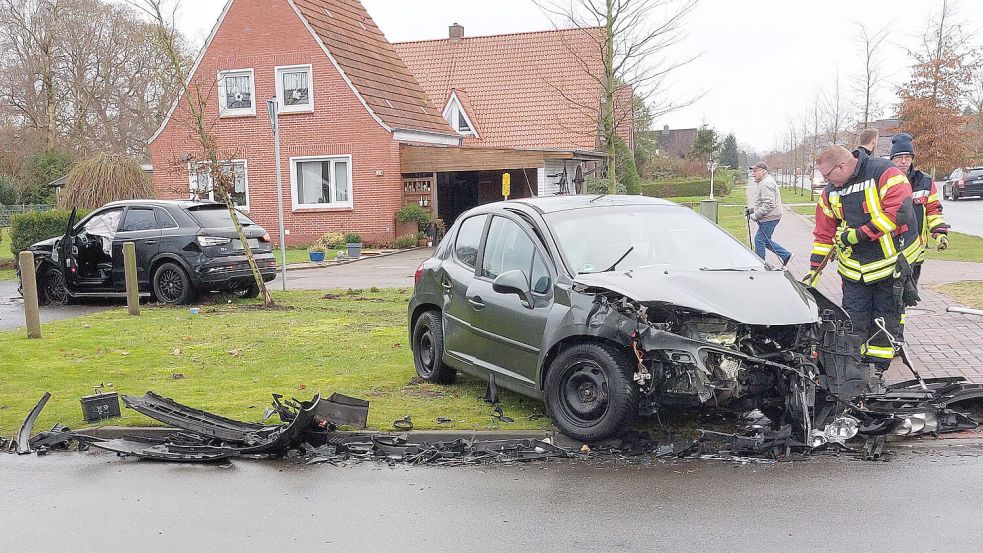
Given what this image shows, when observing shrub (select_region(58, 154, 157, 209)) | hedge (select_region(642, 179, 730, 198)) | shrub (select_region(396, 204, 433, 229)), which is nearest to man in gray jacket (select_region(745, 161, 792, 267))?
shrub (select_region(396, 204, 433, 229))

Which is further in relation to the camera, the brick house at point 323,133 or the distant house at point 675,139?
the distant house at point 675,139

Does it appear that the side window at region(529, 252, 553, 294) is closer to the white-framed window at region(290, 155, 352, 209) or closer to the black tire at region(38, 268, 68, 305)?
the black tire at region(38, 268, 68, 305)

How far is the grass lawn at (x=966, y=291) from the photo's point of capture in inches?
455

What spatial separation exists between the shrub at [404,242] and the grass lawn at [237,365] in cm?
1284

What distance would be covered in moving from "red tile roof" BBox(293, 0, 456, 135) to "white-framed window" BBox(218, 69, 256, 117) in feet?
9.26

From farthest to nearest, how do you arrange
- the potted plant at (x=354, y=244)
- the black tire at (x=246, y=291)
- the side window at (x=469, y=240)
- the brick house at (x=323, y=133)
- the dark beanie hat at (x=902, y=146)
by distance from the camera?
the brick house at (x=323, y=133) → the potted plant at (x=354, y=244) → the black tire at (x=246, y=291) → the dark beanie hat at (x=902, y=146) → the side window at (x=469, y=240)

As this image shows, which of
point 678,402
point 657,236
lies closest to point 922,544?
point 678,402

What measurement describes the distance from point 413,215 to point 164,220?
12944mm

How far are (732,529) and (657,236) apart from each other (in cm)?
291

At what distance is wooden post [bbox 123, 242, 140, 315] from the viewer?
A: 42.4ft

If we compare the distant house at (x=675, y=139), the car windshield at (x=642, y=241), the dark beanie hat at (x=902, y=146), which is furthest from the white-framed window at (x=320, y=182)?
the distant house at (x=675, y=139)

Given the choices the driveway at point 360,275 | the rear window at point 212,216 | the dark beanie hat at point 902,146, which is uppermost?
the dark beanie hat at point 902,146

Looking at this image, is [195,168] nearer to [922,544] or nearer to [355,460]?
[355,460]

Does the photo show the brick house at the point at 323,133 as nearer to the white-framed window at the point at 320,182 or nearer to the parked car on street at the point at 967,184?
the white-framed window at the point at 320,182
